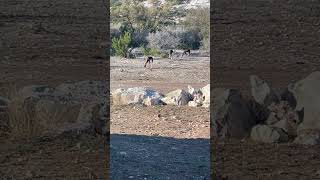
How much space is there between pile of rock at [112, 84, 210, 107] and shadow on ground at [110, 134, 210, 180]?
7.37 ft

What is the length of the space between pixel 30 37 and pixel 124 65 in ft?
36.1

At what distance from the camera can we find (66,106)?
5.94m

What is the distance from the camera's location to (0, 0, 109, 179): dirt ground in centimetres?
577

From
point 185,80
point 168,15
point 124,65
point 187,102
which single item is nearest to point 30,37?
point 187,102

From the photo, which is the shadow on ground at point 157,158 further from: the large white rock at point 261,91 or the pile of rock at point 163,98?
the pile of rock at point 163,98

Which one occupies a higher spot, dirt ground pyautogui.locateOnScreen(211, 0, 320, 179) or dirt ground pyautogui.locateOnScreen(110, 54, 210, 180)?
dirt ground pyautogui.locateOnScreen(211, 0, 320, 179)

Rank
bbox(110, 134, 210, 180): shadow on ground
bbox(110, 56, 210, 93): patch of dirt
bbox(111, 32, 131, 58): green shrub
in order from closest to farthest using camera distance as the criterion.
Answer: bbox(110, 134, 210, 180): shadow on ground
bbox(110, 56, 210, 93): patch of dirt
bbox(111, 32, 131, 58): green shrub

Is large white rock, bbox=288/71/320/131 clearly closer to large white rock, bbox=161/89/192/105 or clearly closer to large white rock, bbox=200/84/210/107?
large white rock, bbox=200/84/210/107

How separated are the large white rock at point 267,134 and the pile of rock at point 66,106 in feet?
4.53

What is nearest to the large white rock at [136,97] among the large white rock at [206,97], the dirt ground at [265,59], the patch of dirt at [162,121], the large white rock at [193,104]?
the patch of dirt at [162,121]

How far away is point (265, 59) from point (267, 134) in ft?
2.30

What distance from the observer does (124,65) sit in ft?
56.6

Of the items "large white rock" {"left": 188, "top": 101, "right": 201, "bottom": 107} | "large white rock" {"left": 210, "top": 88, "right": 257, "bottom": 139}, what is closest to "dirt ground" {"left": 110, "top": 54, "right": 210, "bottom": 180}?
"large white rock" {"left": 188, "top": 101, "right": 201, "bottom": 107}

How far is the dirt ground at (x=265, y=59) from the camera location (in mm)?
5809
